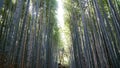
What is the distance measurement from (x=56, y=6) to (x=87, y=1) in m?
3.54

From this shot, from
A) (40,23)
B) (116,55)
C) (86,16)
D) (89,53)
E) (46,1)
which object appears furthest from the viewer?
(46,1)

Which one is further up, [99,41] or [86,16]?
[86,16]

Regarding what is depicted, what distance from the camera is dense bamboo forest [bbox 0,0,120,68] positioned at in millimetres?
5035

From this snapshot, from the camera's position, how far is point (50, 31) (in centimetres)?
1183

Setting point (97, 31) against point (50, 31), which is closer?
point (97, 31)

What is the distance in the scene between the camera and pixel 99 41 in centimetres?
684

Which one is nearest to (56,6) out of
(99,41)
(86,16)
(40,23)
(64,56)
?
(40,23)

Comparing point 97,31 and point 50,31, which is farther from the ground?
point 50,31

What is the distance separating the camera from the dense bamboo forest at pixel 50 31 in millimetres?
5035

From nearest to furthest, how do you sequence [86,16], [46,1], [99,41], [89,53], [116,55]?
[116,55] < [99,41] < [89,53] < [86,16] < [46,1]

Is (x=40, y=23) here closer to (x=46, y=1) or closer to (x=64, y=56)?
(x=46, y=1)

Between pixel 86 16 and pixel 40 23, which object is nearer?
pixel 86 16

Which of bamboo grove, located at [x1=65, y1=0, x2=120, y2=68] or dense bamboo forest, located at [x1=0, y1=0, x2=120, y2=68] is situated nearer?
dense bamboo forest, located at [x1=0, y1=0, x2=120, y2=68]

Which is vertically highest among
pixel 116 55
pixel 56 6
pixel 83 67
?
pixel 56 6
